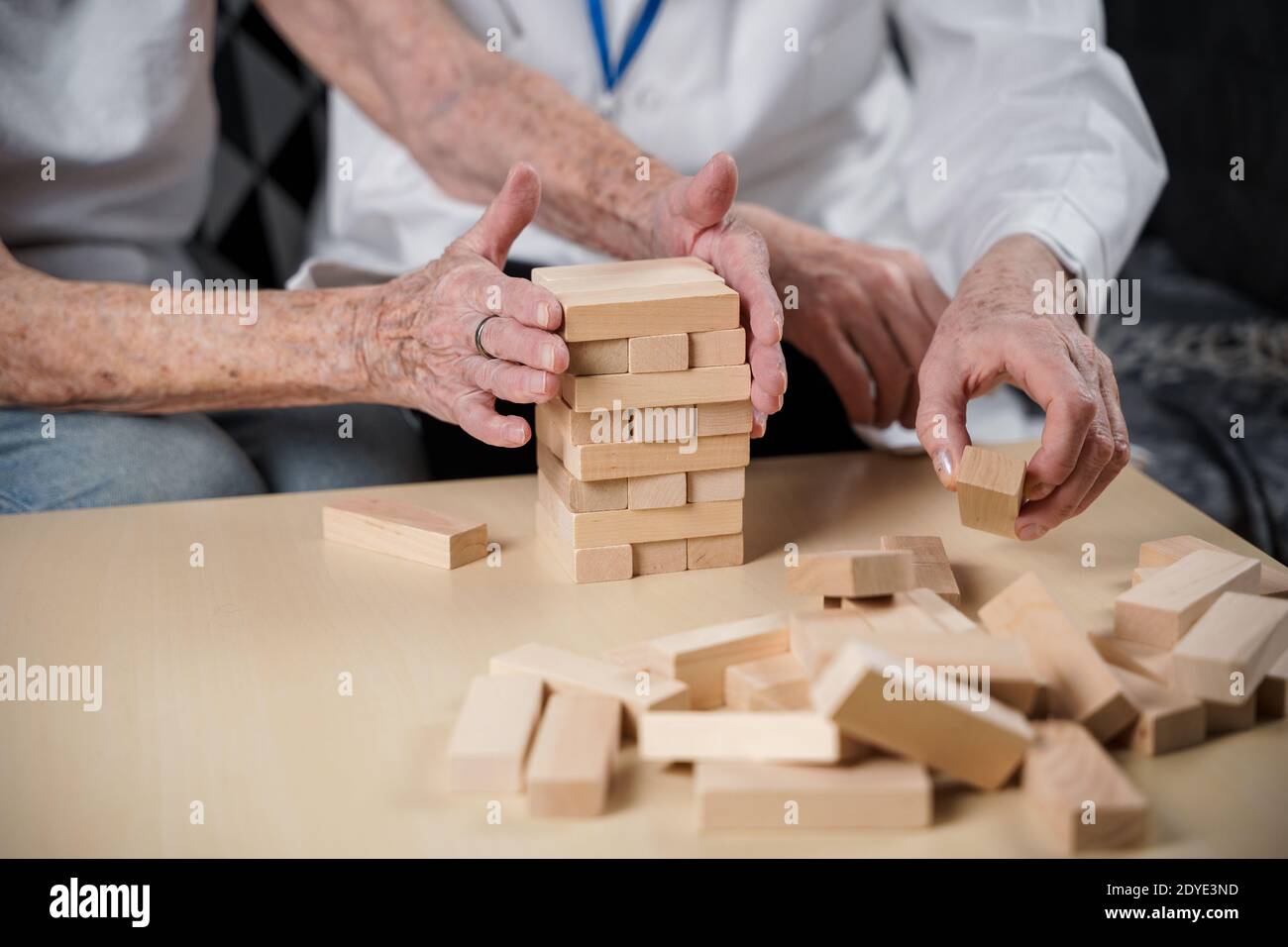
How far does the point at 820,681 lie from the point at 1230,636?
358mm

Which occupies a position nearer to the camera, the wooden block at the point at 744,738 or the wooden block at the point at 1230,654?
the wooden block at the point at 744,738

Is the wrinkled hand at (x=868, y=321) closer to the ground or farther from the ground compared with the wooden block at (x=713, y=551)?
farther from the ground

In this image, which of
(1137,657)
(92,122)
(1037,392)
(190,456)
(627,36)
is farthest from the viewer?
(627,36)

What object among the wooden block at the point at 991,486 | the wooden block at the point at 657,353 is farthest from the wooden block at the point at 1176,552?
the wooden block at the point at 657,353

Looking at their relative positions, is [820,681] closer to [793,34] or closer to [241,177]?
[793,34]

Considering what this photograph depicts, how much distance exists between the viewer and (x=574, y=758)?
898 millimetres

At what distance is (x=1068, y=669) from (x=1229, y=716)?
138 mm

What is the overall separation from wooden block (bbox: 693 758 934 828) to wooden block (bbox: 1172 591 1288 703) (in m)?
0.27

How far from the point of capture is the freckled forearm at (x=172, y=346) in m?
1.55

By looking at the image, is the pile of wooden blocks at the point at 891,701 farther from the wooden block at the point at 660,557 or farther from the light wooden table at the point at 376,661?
the wooden block at the point at 660,557

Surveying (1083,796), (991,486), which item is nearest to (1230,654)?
(1083,796)

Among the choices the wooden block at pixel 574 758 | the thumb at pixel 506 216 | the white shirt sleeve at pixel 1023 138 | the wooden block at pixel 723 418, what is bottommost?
the wooden block at pixel 574 758

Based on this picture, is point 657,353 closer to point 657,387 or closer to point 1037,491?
point 657,387

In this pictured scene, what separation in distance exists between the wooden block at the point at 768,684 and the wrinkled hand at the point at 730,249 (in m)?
0.32
